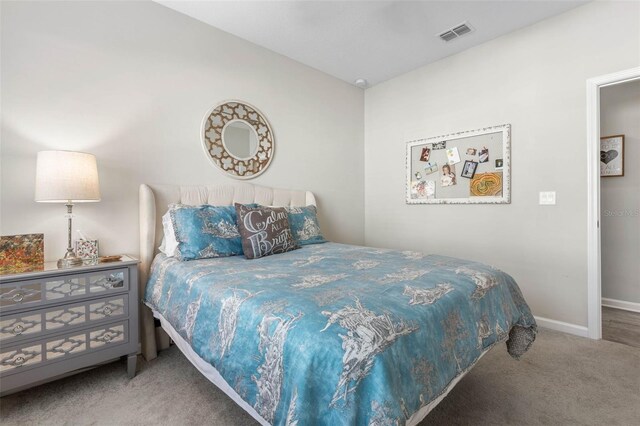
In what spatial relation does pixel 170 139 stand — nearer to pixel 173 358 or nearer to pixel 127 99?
pixel 127 99

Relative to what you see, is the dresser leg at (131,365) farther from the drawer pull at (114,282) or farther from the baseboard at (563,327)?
the baseboard at (563,327)

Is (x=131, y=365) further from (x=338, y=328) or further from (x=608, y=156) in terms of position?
(x=608, y=156)

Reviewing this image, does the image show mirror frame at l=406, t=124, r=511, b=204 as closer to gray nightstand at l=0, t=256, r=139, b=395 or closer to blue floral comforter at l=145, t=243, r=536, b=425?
blue floral comforter at l=145, t=243, r=536, b=425

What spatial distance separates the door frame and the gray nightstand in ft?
11.2

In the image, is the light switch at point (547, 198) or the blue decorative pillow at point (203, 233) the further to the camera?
the light switch at point (547, 198)

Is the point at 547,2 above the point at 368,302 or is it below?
above

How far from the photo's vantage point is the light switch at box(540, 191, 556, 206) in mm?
2645

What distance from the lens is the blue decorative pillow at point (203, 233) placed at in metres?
2.06

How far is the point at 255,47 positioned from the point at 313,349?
3052 millimetres

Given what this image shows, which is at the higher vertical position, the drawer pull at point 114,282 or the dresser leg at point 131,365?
the drawer pull at point 114,282

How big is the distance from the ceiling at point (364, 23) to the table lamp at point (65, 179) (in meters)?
1.53

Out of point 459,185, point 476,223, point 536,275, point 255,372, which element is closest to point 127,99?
point 255,372

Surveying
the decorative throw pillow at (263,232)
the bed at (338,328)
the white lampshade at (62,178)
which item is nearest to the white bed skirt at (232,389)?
the bed at (338,328)

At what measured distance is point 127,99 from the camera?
231 centimetres
